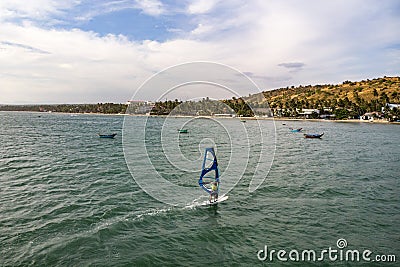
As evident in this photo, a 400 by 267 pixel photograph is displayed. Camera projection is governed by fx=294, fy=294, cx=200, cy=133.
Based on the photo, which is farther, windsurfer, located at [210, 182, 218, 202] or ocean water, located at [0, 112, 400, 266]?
windsurfer, located at [210, 182, 218, 202]

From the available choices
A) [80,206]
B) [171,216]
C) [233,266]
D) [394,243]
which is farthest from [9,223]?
[394,243]

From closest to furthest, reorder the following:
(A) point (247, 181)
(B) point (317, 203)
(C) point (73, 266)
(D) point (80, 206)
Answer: (C) point (73, 266), (D) point (80, 206), (B) point (317, 203), (A) point (247, 181)

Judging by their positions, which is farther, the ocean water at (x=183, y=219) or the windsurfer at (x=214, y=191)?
the windsurfer at (x=214, y=191)

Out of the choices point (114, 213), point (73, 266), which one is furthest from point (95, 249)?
point (114, 213)

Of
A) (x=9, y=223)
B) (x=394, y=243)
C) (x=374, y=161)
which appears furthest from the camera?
(x=374, y=161)

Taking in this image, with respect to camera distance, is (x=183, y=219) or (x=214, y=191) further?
(x=214, y=191)

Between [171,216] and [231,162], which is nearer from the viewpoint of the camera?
[171,216]

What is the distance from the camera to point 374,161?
40969 mm

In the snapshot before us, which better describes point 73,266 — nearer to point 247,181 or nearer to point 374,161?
point 247,181

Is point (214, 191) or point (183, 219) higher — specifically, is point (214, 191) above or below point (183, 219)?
above

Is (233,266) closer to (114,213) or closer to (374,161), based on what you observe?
(114,213)

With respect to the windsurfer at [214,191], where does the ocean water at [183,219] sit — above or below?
below

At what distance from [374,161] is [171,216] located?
34507mm

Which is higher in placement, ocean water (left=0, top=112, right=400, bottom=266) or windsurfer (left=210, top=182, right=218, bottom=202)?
windsurfer (left=210, top=182, right=218, bottom=202)
